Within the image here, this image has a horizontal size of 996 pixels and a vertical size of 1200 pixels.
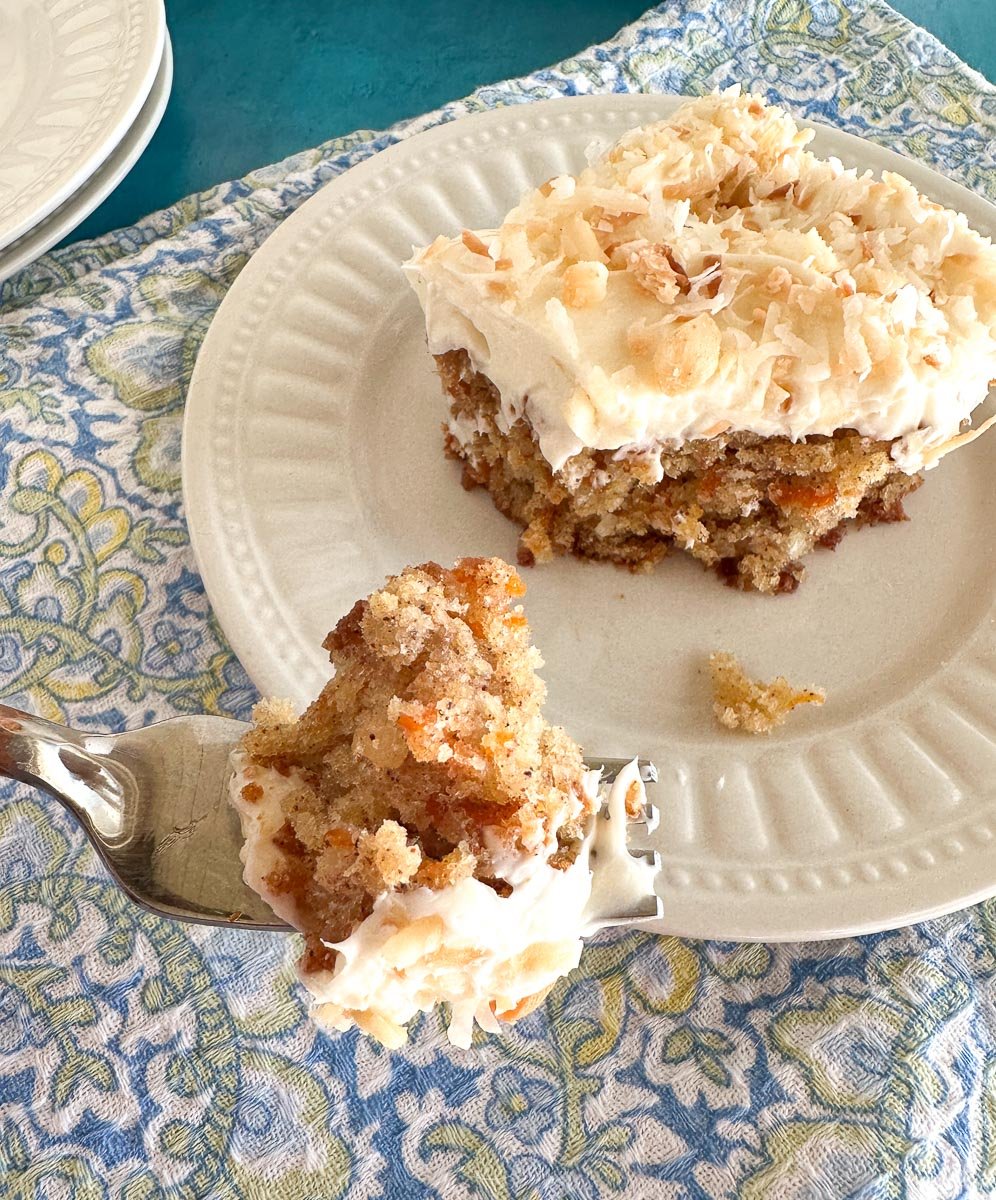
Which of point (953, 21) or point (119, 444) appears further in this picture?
point (953, 21)

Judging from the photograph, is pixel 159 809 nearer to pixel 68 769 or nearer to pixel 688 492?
pixel 68 769

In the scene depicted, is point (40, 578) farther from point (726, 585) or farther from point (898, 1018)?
point (898, 1018)

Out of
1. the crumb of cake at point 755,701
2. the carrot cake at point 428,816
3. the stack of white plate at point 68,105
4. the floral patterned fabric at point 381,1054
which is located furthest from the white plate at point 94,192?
the crumb of cake at point 755,701

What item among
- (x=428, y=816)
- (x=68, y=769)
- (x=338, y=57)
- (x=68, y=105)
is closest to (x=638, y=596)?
(x=428, y=816)

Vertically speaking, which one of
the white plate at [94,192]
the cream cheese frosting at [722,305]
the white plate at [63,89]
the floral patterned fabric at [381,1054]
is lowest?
the floral patterned fabric at [381,1054]

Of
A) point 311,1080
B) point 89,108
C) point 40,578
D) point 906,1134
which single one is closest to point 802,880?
point 906,1134

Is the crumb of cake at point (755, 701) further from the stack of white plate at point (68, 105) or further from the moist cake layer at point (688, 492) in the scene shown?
the stack of white plate at point (68, 105)
